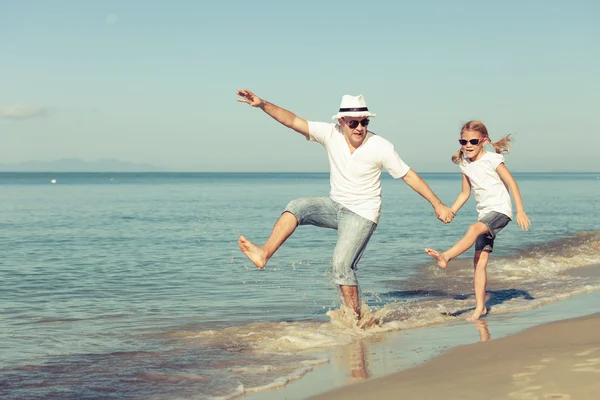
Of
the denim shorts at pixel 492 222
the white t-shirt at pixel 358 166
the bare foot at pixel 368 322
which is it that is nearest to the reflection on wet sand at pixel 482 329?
the denim shorts at pixel 492 222

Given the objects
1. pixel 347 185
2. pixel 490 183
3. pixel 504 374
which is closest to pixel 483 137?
pixel 490 183

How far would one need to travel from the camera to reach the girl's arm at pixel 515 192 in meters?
7.29

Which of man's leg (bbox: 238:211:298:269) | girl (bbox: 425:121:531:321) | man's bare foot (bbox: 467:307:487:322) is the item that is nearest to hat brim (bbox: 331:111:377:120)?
man's leg (bbox: 238:211:298:269)

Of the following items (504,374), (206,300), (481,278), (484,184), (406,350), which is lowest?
(206,300)

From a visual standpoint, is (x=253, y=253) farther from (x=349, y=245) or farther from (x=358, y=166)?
(x=358, y=166)

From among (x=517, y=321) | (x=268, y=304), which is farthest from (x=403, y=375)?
(x=268, y=304)

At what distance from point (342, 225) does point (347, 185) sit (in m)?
0.39

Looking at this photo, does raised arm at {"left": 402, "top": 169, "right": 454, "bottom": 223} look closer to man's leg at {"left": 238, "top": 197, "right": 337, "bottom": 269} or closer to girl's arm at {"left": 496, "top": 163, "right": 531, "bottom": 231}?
man's leg at {"left": 238, "top": 197, "right": 337, "bottom": 269}

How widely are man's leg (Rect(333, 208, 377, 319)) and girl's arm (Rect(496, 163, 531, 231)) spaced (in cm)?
155

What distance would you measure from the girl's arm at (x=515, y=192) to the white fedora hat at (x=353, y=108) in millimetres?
1789

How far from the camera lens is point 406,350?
622 centimetres

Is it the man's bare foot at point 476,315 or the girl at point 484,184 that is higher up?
the girl at point 484,184

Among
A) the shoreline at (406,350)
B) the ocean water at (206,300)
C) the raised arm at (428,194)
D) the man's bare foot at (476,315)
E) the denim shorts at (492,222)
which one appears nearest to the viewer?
the shoreline at (406,350)

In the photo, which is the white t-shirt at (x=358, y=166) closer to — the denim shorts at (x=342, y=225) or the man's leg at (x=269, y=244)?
the denim shorts at (x=342, y=225)
